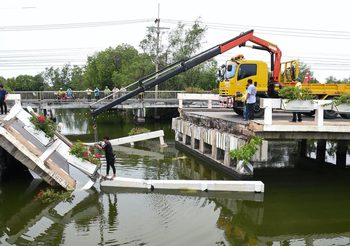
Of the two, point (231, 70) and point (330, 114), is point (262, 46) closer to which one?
point (231, 70)

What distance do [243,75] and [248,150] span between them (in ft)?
15.3

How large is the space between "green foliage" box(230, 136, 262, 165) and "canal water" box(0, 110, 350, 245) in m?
Result: 1.29

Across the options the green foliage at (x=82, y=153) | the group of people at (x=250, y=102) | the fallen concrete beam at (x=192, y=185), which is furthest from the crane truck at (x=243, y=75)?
the fallen concrete beam at (x=192, y=185)

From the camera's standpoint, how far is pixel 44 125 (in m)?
12.3

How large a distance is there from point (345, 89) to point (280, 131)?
558cm

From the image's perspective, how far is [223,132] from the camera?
15.6 meters

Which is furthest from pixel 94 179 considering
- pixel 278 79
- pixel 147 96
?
pixel 147 96

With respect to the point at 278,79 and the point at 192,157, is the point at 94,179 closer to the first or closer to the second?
the point at 192,157

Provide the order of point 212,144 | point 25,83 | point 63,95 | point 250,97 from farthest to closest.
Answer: point 25,83, point 63,95, point 212,144, point 250,97

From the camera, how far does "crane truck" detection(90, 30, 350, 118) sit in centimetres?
1627

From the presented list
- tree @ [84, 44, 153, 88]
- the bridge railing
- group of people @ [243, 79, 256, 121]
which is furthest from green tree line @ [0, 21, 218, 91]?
group of people @ [243, 79, 256, 121]

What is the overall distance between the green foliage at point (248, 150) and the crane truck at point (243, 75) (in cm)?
392

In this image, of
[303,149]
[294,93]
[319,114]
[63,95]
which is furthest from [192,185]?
[63,95]

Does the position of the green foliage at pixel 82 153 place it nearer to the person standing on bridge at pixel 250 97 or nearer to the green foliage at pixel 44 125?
the green foliage at pixel 44 125
